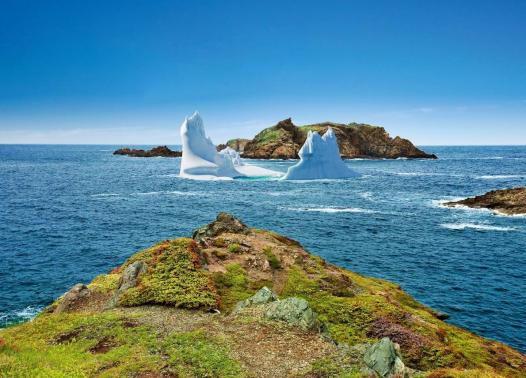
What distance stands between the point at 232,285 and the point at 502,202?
2303 inches

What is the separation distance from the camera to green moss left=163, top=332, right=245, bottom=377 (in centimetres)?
1263

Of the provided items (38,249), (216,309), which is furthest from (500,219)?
(38,249)

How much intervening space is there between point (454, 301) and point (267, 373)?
22.6 m

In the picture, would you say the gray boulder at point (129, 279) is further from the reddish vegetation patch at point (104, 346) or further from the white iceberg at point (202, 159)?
the white iceberg at point (202, 159)

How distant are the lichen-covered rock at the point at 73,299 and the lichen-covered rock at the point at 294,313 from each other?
9635 mm

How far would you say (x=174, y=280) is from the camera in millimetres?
19875

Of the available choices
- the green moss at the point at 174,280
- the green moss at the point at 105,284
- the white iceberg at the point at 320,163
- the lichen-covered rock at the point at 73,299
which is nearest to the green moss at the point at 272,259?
the green moss at the point at 174,280

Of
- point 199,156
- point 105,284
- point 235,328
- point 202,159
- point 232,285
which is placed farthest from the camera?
point 202,159

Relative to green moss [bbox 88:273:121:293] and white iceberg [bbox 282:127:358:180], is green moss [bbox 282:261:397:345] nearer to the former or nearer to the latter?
green moss [bbox 88:273:121:293]

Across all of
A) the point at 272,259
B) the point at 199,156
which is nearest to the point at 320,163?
the point at 199,156

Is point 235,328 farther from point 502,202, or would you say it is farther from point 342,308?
point 502,202

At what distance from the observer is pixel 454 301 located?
3034 centimetres

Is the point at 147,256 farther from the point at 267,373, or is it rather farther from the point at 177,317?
the point at 267,373

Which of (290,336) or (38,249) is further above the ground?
(290,336)
